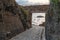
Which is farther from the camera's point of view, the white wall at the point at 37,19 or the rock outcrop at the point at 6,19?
the white wall at the point at 37,19

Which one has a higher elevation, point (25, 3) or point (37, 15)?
point (25, 3)

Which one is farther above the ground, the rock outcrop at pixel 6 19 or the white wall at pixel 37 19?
the rock outcrop at pixel 6 19

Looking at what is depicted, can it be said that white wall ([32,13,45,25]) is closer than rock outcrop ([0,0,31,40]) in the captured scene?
No

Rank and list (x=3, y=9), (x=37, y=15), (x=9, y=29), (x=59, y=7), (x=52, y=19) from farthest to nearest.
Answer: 1. (x=37, y=15)
2. (x=9, y=29)
3. (x=3, y=9)
4. (x=52, y=19)
5. (x=59, y=7)

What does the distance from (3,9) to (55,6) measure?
269 cm

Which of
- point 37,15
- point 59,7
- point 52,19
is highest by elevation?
point 59,7

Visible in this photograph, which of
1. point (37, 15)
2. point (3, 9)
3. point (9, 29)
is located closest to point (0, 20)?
point (3, 9)

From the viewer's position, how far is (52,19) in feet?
7.59

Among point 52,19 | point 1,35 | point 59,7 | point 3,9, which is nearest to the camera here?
point 59,7

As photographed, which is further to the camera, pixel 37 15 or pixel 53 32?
pixel 37 15

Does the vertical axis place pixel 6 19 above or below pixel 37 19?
above

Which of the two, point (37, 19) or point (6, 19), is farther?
point (37, 19)

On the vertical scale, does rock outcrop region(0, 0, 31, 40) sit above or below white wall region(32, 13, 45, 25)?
above

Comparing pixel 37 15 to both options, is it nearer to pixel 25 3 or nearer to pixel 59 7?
pixel 25 3
